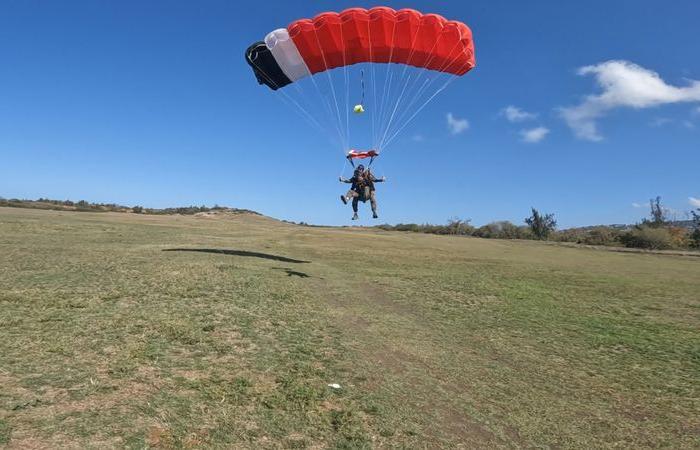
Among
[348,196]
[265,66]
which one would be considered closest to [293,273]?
[348,196]

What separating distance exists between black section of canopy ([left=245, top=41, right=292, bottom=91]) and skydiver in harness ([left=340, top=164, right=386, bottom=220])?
462 cm

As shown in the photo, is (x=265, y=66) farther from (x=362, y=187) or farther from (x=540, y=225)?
(x=540, y=225)

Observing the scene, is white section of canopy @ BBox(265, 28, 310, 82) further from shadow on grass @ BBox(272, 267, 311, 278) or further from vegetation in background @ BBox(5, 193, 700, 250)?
vegetation in background @ BBox(5, 193, 700, 250)

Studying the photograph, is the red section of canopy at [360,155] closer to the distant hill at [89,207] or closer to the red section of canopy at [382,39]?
the red section of canopy at [382,39]

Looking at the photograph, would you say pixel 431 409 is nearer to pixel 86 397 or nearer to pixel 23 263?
pixel 86 397

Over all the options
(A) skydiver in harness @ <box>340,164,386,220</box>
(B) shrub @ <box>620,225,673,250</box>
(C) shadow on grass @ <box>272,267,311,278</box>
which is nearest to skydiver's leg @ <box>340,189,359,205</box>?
(A) skydiver in harness @ <box>340,164,386,220</box>

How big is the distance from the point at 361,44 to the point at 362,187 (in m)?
5.43

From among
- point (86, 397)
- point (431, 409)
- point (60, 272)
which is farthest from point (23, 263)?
point (431, 409)

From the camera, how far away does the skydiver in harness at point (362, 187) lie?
805 inches

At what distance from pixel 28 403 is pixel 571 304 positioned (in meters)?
14.2

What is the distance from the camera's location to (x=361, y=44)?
61.8 ft

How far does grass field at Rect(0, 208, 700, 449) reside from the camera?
5.78 meters

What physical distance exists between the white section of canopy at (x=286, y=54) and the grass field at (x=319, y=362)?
8.27 metres

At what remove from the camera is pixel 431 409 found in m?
6.77
